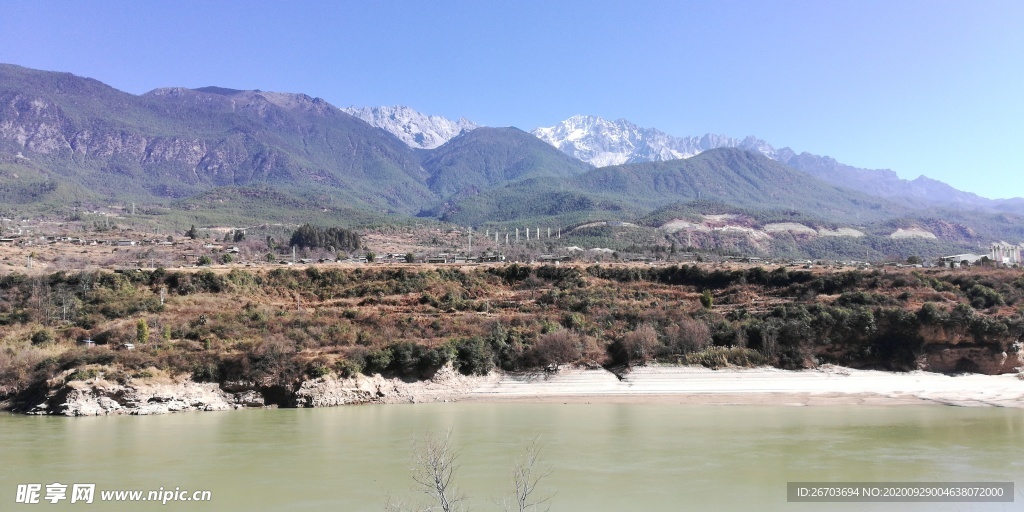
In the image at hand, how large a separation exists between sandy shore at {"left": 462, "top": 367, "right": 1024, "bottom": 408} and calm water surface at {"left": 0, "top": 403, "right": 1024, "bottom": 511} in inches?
66.5

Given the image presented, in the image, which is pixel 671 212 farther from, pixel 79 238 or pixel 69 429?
pixel 69 429

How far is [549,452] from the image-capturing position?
2381cm

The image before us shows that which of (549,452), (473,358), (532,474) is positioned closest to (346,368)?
(473,358)

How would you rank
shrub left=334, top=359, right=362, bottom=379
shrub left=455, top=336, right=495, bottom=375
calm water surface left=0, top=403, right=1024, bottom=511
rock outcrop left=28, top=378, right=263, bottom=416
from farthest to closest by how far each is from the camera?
shrub left=455, top=336, right=495, bottom=375 < shrub left=334, top=359, right=362, bottom=379 < rock outcrop left=28, top=378, right=263, bottom=416 < calm water surface left=0, top=403, right=1024, bottom=511

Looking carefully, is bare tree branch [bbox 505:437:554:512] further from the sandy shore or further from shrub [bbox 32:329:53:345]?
shrub [bbox 32:329:53:345]

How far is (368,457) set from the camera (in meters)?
23.3

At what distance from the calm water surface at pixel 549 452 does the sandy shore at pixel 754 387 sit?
66.5 inches

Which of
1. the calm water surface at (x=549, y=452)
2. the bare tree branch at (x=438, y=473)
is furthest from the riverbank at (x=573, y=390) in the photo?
the bare tree branch at (x=438, y=473)

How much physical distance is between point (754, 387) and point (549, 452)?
15674 mm

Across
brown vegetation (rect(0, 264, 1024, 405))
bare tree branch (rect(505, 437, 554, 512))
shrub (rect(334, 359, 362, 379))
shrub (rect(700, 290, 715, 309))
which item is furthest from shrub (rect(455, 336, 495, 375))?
shrub (rect(700, 290, 715, 309))

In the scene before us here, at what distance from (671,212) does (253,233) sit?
252ft

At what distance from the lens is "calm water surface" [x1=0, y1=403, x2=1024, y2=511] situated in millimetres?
19156

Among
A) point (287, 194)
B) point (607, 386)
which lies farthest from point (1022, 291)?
point (287, 194)

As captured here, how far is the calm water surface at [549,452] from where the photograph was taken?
19156 millimetres
